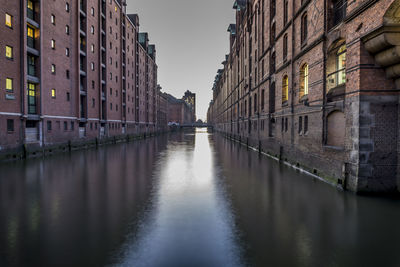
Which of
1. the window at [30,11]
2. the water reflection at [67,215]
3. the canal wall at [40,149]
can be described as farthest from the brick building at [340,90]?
the window at [30,11]

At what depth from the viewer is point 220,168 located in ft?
45.1

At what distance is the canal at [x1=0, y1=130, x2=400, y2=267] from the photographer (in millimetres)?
4355

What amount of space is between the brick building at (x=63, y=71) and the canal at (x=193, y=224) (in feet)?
41.0

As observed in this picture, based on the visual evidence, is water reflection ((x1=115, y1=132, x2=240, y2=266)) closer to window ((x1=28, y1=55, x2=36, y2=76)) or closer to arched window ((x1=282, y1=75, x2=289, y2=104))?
arched window ((x1=282, y1=75, x2=289, y2=104))

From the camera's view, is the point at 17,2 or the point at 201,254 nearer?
the point at 201,254

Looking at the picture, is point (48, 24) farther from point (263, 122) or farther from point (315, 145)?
point (315, 145)

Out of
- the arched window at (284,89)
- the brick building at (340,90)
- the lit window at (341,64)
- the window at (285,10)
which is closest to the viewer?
the brick building at (340,90)

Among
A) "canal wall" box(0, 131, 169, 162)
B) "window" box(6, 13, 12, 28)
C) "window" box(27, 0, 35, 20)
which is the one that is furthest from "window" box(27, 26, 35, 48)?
"canal wall" box(0, 131, 169, 162)

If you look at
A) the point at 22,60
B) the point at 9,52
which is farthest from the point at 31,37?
the point at 9,52

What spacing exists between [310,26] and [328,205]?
1012 cm

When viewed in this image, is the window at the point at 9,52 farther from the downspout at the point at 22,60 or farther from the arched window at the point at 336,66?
the arched window at the point at 336,66

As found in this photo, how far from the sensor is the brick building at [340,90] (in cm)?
827

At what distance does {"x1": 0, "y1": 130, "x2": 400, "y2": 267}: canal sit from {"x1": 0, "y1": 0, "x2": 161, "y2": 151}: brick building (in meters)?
12.5

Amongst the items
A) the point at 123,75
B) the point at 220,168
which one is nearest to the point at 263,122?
the point at 220,168
